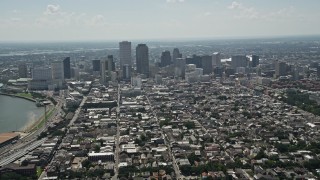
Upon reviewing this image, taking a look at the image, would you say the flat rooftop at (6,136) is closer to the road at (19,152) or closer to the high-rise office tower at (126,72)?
the road at (19,152)

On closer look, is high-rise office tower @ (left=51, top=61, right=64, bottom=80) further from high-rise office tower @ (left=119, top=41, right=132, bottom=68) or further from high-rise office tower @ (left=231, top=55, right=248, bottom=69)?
high-rise office tower @ (left=231, top=55, right=248, bottom=69)

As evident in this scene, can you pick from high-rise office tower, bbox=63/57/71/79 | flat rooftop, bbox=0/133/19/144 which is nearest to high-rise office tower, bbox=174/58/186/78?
high-rise office tower, bbox=63/57/71/79

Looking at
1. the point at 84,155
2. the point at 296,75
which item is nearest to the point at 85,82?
the point at 296,75

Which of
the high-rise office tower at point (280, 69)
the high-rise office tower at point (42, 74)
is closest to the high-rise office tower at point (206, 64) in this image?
the high-rise office tower at point (280, 69)

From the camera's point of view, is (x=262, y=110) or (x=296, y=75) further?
(x=296, y=75)

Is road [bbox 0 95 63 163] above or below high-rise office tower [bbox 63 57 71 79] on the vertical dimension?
below

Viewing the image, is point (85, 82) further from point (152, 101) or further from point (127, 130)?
point (127, 130)

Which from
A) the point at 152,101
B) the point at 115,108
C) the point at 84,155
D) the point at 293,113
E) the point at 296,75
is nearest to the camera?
the point at 84,155

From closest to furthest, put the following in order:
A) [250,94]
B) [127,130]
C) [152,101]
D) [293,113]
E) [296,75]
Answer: [127,130] < [293,113] < [152,101] < [250,94] < [296,75]
